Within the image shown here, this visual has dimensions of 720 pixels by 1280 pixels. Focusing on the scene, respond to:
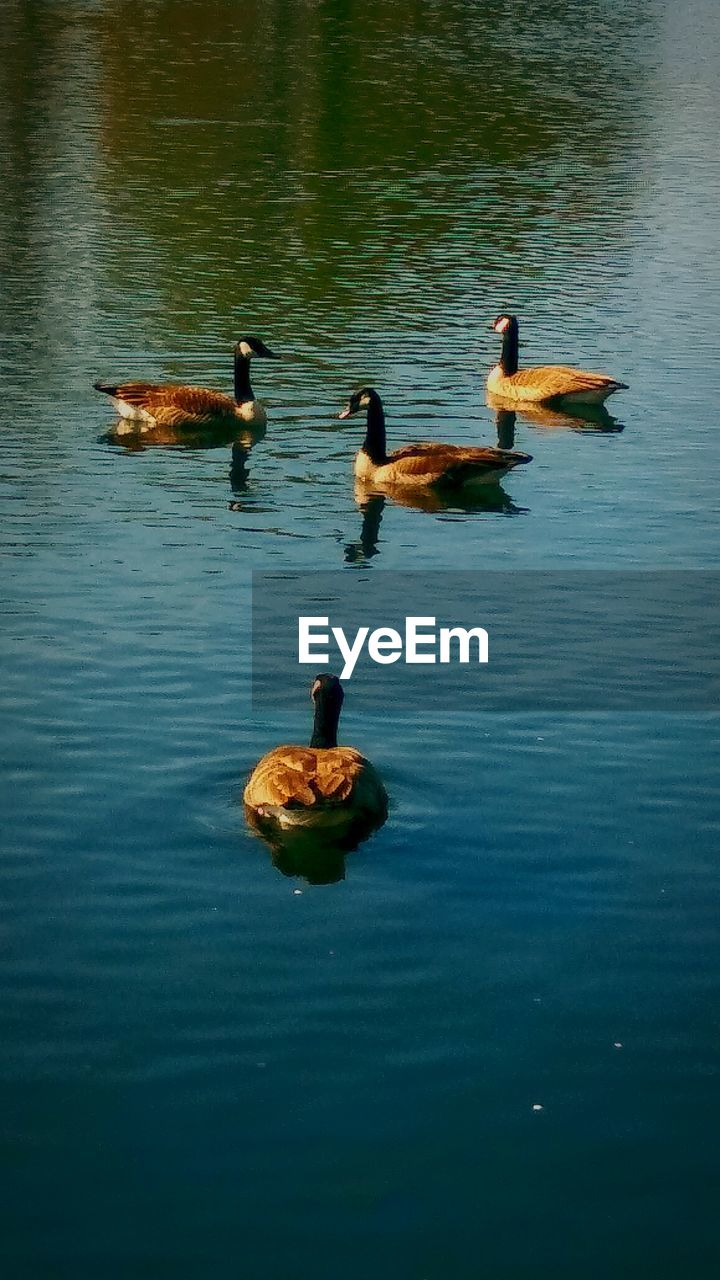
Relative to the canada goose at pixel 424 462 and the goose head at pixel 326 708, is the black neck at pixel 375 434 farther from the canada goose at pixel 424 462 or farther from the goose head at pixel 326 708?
the goose head at pixel 326 708

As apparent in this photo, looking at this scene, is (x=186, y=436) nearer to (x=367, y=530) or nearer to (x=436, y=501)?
(x=436, y=501)

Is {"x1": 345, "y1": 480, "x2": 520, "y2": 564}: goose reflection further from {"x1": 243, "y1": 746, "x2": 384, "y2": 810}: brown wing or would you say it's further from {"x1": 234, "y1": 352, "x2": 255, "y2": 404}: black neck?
{"x1": 243, "y1": 746, "x2": 384, "y2": 810}: brown wing

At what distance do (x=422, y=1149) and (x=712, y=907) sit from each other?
14.4ft

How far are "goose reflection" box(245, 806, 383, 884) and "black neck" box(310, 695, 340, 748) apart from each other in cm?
117

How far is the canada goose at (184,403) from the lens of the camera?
31.7 m

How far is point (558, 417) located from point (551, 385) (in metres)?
0.62

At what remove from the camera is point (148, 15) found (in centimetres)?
9638

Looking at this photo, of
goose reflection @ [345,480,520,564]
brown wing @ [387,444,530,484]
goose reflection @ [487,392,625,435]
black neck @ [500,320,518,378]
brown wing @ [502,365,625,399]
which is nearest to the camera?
goose reflection @ [345,480,520,564]

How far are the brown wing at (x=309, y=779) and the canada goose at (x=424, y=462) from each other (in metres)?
11.9

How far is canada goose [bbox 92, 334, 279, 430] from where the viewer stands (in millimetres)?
31672

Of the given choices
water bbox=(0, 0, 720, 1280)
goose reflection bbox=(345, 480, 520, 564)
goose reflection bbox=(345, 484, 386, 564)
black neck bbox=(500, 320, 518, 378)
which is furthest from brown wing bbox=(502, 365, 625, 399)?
goose reflection bbox=(345, 484, 386, 564)

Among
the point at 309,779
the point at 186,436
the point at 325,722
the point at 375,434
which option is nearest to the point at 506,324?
the point at 186,436

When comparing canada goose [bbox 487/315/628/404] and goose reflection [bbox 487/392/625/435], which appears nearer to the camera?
goose reflection [bbox 487/392/625/435]

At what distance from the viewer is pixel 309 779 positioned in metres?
17.0
